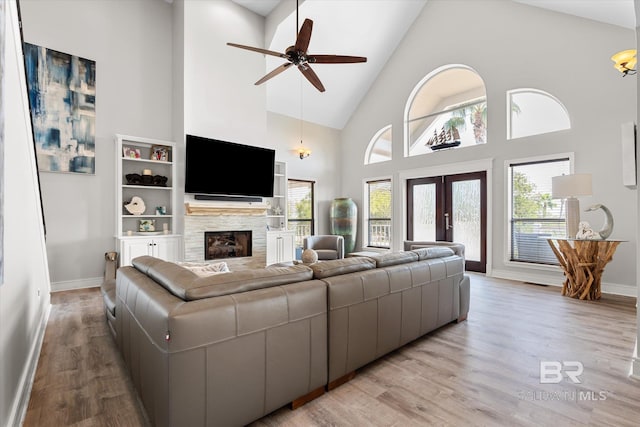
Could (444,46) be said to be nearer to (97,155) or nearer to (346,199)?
(346,199)

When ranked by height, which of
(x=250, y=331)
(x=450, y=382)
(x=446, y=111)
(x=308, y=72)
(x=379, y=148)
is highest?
(x=446, y=111)

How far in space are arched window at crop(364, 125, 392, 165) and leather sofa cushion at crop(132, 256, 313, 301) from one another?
619cm

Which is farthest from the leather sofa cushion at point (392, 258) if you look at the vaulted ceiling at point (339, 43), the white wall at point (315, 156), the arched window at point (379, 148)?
the arched window at point (379, 148)

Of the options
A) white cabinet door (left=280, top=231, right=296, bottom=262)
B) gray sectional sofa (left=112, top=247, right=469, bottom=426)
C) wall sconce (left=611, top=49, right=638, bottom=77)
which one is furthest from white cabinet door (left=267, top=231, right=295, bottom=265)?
wall sconce (left=611, top=49, right=638, bottom=77)

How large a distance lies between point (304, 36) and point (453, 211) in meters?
4.57

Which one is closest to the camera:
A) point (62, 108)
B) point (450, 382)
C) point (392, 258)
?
point (450, 382)

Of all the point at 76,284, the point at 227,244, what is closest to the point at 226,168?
the point at 227,244

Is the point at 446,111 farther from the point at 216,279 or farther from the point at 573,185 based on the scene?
the point at 216,279

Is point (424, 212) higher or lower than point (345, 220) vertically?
higher

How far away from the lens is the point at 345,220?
7562mm

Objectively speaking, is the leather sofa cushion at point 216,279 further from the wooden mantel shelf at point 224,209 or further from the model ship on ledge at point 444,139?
the model ship on ledge at point 444,139

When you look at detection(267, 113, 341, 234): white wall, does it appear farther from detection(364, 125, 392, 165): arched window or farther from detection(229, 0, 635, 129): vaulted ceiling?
detection(364, 125, 392, 165): arched window

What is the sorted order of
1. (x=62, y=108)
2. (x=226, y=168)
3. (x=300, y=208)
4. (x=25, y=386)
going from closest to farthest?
(x=25, y=386) < (x=62, y=108) < (x=226, y=168) < (x=300, y=208)

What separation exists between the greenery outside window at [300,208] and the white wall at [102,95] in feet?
9.89
